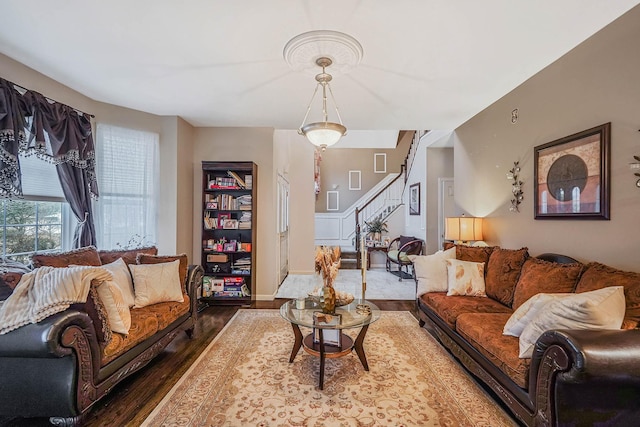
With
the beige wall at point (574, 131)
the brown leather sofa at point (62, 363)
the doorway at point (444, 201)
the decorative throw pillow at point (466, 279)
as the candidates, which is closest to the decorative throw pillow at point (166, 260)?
the brown leather sofa at point (62, 363)

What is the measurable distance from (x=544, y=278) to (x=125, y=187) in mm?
4730

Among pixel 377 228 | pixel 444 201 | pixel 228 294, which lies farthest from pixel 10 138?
pixel 377 228

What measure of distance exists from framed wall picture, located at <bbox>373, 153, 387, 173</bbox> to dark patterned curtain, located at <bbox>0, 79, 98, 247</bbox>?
8.02 metres

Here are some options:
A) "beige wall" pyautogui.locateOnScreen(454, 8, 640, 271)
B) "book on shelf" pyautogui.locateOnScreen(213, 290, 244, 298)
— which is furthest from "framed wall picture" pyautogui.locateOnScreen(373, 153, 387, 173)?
"book on shelf" pyautogui.locateOnScreen(213, 290, 244, 298)

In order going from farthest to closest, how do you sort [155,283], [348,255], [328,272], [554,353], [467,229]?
[348,255], [467,229], [155,283], [328,272], [554,353]

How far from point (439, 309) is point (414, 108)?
2466 mm

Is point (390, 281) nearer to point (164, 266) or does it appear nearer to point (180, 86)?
point (164, 266)

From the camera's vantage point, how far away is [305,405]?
200 cm

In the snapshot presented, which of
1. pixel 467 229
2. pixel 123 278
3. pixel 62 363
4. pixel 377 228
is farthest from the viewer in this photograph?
pixel 377 228

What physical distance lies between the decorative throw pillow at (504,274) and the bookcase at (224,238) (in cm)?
311

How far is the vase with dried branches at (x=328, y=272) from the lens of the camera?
2.46 metres

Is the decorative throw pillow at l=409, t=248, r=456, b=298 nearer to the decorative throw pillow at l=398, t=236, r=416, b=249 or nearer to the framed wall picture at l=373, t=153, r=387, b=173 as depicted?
the decorative throw pillow at l=398, t=236, r=416, b=249

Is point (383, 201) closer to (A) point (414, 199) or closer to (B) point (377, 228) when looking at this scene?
(B) point (377, 228)

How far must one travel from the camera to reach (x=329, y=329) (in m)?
2.28
